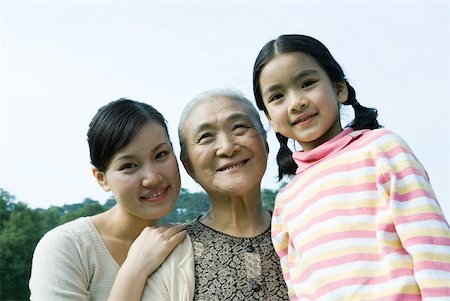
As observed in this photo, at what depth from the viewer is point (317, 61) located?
2553mm

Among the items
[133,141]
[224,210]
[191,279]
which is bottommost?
[191,279]

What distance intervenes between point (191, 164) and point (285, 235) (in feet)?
2.13

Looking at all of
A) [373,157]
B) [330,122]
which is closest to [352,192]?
[373,157]

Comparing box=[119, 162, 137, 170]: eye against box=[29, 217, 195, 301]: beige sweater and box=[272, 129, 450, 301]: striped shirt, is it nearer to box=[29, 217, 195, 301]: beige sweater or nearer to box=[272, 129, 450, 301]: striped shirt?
box=[29, 217, 195, 301]: beige sweater

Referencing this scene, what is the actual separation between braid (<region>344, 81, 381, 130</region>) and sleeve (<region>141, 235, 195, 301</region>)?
38.3 inches

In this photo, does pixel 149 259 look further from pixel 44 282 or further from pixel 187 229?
pixel 44 282

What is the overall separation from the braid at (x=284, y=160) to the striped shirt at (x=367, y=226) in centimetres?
46

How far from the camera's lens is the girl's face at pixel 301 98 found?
2438 millimetres

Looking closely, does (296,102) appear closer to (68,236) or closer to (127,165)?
(127,165)

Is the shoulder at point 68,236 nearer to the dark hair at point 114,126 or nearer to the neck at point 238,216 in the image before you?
the dark hair at point 114,126

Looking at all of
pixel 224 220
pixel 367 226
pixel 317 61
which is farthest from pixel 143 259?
pixel 317 61

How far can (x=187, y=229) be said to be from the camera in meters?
2.97

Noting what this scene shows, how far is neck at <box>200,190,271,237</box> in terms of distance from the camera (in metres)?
2.92

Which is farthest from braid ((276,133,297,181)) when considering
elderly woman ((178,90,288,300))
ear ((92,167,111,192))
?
ear ((92,167,111,192))
